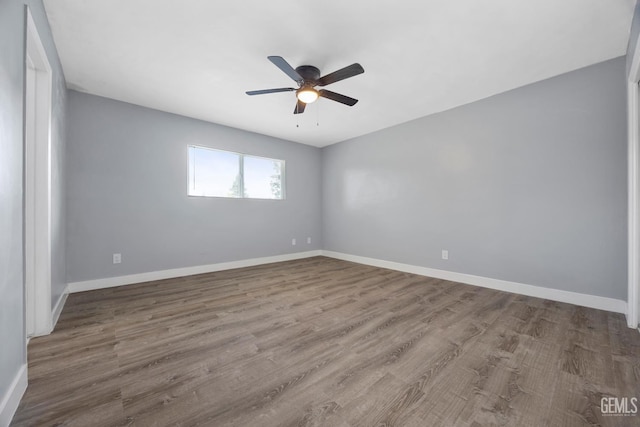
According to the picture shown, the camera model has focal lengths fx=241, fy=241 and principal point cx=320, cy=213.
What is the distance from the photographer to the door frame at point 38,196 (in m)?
1.84

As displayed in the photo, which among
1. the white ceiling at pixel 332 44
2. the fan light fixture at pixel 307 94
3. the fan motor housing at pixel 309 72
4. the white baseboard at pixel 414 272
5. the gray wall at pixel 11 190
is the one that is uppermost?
the white ceiling at pixel 332 44

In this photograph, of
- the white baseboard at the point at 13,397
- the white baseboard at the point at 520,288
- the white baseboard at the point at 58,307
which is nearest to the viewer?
the white baseboard at the point at 13,397

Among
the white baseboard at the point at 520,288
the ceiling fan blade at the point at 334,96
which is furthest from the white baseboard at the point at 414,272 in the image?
the ceiling fan blade at the point at 334,96

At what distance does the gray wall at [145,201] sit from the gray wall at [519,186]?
8.57 ft

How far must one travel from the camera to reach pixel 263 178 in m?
4.88

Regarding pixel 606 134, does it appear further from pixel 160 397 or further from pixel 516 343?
pixel 160 397

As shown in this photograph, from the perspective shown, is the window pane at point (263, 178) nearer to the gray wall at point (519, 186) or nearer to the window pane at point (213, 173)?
the window pane at point (213, 173)

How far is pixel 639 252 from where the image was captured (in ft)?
6.55

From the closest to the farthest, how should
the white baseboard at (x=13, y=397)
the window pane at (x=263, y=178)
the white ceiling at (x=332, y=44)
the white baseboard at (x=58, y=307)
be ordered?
the white baseboard at (x=13, y=397)
the white ceiling at (x=332, y=44)
the white baseboard at (x=58, y=307)
the window pane at (x=263, y=178)

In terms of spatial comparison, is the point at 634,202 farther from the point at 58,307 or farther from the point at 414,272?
the point at 58,307

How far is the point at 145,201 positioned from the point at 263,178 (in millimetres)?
2030

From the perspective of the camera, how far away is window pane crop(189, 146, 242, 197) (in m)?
4.00

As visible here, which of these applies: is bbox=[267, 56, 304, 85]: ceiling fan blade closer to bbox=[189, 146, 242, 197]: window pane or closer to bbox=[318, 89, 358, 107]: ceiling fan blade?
bbox=[318, 89, 358, 107]: ceiling fan blade

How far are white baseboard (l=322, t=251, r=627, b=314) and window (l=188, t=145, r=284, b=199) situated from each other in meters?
2.64
